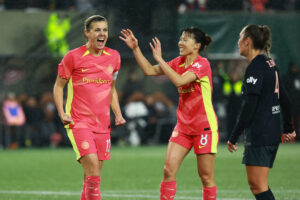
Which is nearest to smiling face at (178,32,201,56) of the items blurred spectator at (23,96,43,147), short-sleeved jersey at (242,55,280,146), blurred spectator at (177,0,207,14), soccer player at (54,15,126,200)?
soccer player at (54,15,126,200)

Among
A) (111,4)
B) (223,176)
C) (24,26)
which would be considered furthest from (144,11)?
(223,176)

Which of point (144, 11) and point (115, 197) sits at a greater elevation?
point (144, 11)

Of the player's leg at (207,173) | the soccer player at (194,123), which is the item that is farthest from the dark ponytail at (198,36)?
the player's leg at (207,173)

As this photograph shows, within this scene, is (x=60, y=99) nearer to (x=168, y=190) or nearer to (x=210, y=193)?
(x=168, y=190)

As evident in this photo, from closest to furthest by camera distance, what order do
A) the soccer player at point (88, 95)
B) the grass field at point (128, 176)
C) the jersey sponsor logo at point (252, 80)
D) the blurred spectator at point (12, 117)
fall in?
the jersey sponsor logo at point (252, 80) → the soccer player at point (88, 95) → the grass field at point (128, 176) → the blurred spectator at point (12, 117)

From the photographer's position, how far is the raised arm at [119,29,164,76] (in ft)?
24.9

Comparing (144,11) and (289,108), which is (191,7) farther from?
(289,108)

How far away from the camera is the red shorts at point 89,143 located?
290 inches

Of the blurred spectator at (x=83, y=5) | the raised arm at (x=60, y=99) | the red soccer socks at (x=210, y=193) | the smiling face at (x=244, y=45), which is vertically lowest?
the red soccer socks at (x=210, y=193)

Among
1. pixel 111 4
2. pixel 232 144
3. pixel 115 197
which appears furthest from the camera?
pixel 111 4

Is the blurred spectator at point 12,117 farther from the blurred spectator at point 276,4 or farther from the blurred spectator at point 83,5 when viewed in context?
the blurred spectator at point 276,4

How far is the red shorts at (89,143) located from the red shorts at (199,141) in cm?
75

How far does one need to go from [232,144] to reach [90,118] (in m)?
1.64

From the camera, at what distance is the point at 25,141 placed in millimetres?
22172
